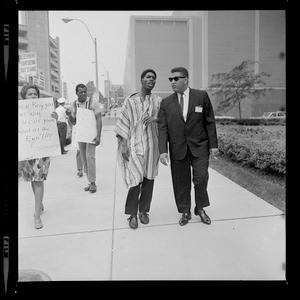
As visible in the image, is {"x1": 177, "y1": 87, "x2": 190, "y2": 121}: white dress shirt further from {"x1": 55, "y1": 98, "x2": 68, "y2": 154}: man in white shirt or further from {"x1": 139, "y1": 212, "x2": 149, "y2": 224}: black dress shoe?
{"x1": 55, "y1": 98, "x2": 68, "y2": 154}: man in white shirt

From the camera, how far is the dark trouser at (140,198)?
10.7ft

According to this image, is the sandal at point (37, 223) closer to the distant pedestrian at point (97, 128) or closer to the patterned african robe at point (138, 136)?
the patterned african robe at point (138, 136)

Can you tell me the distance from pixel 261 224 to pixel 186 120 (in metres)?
1.43

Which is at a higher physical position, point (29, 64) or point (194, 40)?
point (194, 40)

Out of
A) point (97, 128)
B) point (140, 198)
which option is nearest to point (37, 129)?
point (140, 198)

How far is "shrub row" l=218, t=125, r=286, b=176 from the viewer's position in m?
4.55

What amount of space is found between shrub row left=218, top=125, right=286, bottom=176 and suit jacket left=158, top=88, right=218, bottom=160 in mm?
1802

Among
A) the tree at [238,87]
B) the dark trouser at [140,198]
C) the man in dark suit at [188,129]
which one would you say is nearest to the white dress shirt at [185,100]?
the man in dark suit at [188,129]

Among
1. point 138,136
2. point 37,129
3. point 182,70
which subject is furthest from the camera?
point 138,136

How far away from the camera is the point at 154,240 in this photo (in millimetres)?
2844

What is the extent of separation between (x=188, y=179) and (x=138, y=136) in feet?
2.51

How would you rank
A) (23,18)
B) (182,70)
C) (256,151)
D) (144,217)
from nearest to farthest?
(23,18) < (182,70) < (144,217) < (256,151)

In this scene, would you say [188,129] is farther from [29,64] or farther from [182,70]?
[29,64]

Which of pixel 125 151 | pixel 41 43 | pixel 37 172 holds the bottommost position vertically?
pixel 37 172
